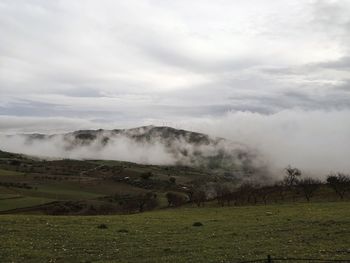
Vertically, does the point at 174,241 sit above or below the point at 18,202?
above

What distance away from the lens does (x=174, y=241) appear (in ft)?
114

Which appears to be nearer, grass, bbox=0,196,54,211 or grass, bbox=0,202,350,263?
grass, bbox=0,202,350,263

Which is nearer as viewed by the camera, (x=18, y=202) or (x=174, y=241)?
(x=174, y=241)

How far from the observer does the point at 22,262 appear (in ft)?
88.5

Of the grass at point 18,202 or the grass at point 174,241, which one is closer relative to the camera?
the grass at point 174,241

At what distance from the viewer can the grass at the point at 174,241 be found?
28000 mm

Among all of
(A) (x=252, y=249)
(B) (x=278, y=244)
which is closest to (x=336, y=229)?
(B) (x=278, y=244)

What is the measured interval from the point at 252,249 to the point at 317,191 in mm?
93017

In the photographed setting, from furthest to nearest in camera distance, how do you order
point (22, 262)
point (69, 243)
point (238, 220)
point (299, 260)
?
point (238, 220) → point (69, 243) → point (22, 262) → point (299, 260)

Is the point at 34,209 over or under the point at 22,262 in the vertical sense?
under

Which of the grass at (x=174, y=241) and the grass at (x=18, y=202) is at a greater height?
the grass at (x=174, y=241)

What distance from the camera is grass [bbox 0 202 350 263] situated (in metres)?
28.0

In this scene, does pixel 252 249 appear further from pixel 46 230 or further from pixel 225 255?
pixel 46 230

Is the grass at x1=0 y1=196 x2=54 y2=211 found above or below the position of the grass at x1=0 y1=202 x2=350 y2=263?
below
